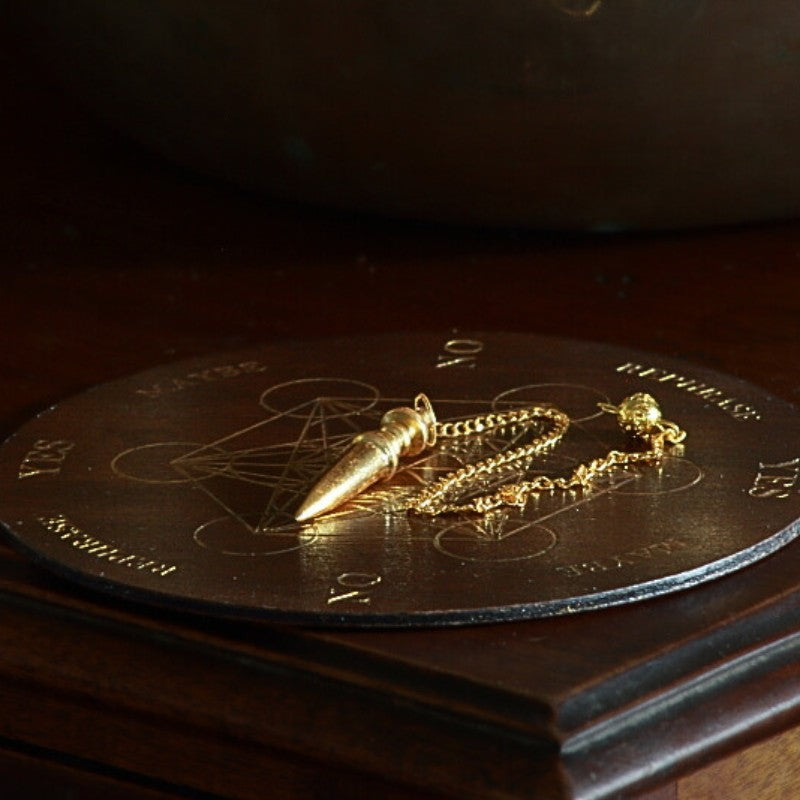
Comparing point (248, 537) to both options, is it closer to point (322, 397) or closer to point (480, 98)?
point (322, 397)

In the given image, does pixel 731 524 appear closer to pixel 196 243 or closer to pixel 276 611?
pixel 276 611

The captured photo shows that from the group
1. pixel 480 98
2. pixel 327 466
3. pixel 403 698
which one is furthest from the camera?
pixel 480 98

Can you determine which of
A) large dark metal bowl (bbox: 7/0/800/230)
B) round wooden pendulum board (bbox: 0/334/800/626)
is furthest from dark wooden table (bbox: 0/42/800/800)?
large dark metal bowl (bbox: 7/0/800/230)

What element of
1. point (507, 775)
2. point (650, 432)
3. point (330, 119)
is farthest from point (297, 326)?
point (507, 775)

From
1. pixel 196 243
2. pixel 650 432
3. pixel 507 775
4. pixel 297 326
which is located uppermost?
pixel 196 243

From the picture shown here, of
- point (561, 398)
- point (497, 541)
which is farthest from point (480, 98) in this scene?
point (497, 541)

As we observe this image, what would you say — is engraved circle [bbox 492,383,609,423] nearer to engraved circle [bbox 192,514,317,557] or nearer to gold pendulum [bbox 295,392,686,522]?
gold pendulum [bbox 295,392,686,522]
